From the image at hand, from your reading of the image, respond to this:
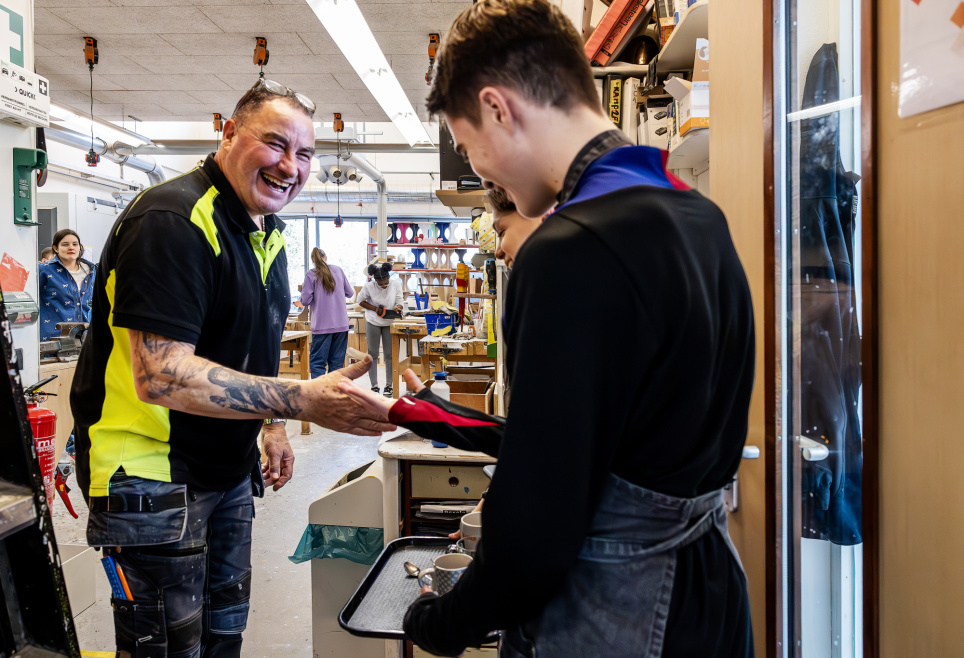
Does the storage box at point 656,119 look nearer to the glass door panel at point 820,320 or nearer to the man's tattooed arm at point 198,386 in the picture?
the glass door panel at point 820,320

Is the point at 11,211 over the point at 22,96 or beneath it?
beneath

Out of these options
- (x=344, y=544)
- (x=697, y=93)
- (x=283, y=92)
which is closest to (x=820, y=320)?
(x=697, y=93)

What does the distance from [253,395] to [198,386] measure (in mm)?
108

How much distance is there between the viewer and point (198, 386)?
132 centimetres

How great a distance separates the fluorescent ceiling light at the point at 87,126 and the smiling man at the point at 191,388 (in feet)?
27.3

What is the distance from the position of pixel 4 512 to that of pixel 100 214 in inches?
449

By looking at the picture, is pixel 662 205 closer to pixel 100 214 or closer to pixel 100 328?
pixel 100 328

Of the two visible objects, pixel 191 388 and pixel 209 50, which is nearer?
pixel 191 388

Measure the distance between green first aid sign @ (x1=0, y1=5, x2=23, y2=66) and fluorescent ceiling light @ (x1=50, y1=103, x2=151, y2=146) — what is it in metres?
6.87

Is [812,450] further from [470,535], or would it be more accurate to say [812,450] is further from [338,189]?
[338,189]

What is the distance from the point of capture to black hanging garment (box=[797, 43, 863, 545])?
3.92 ft

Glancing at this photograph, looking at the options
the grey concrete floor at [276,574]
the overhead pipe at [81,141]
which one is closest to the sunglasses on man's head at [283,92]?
the grey concrete floor at [276,574]

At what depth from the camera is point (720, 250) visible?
745mm

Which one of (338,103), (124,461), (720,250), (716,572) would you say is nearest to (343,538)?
(124,461)
